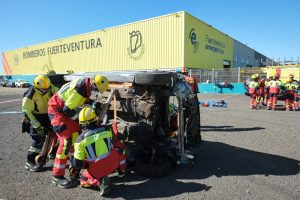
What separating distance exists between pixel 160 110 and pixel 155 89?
66 cm

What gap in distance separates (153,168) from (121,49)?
23801 millimetres

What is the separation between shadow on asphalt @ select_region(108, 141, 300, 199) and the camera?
3.70 meters

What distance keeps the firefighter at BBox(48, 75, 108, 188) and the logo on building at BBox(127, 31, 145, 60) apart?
21258 mm

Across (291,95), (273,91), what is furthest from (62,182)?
(291,95)

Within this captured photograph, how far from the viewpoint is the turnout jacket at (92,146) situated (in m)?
3.52

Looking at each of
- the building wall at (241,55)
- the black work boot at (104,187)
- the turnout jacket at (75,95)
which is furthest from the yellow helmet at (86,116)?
the building wall at (241,55)

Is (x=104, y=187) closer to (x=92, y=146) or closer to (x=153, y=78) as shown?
(x=92, y=146)

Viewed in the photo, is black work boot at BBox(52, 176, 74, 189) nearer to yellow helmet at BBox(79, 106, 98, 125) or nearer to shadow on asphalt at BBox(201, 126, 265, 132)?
yellow helmet at BBox(79, 106, 98, 125)

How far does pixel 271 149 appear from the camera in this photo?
221 inches

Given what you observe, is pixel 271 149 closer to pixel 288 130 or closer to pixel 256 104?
pixel 288 130

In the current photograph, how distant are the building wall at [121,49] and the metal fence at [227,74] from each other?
2311 millimetres

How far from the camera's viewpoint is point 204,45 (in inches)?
1026

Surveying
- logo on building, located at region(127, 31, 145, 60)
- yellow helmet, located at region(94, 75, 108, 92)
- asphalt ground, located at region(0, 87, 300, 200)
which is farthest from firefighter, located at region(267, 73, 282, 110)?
logo on building, located at region(127, 31, 145, 60)

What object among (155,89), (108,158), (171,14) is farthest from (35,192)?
(171,14)
